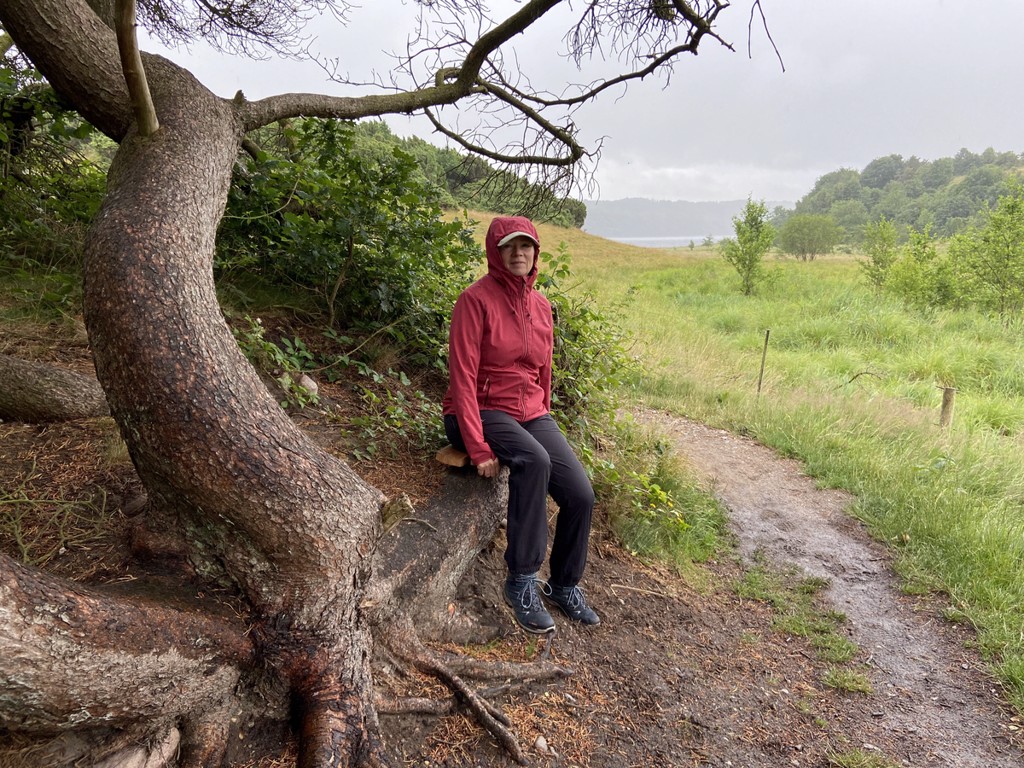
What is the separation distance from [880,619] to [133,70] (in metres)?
4.79

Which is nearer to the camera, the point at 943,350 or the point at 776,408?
the point at 776,408

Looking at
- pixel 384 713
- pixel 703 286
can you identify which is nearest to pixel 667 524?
pixel 384 713

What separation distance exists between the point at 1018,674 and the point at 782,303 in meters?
18.1

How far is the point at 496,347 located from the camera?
276 centimetres

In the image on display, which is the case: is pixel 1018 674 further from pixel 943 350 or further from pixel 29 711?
pixel 943 350

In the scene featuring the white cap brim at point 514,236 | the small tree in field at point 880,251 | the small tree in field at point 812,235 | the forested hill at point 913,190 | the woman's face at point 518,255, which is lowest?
the woman's face at point 518,255

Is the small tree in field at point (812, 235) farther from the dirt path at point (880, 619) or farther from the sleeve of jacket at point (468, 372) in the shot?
the sleeve of jacket at point (468, 372)

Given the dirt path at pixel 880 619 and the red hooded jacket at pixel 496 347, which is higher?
the red hooded jacket at pixel 496 347

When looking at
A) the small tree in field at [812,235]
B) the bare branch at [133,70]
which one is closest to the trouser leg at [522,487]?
the bare branch at [133,70]

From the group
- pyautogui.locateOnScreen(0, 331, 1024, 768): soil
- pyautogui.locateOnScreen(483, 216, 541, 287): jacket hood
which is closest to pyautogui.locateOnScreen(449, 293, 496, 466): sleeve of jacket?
pyautogui.locateOnScreen(483, 216, 541, 287): jacket hood

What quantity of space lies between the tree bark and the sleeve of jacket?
1706mm

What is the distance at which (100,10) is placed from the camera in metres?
3.90

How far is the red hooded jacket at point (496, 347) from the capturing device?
2.69 m

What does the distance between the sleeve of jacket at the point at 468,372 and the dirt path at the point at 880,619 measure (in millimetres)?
2298
